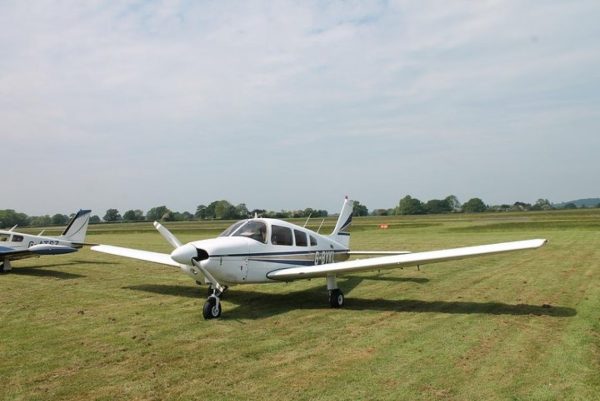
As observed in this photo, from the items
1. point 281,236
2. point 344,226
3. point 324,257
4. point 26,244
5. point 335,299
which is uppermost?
point 344,226

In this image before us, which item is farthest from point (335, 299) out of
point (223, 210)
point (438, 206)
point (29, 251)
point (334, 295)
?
point (438, 206)

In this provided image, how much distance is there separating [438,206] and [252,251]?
7548 inches

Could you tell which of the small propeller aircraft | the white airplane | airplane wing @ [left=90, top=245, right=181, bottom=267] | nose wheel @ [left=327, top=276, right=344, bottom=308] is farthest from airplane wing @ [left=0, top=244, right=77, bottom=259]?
nose wheel @ [left=327, top=276, right=344, bottom=308]

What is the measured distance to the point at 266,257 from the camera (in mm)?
11336

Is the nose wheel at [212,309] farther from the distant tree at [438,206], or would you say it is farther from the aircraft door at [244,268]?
the distant tree at [438,206]

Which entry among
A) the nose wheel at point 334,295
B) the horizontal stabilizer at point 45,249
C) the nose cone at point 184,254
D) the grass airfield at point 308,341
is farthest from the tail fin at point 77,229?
the nose wheel at point 334,295

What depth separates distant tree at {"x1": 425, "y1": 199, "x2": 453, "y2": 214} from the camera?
189000mm

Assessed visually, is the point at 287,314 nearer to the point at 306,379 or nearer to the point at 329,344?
the point at 329,344

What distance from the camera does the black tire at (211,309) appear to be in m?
9.79

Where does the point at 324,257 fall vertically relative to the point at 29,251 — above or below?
below

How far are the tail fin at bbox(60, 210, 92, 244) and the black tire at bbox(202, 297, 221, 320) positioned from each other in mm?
13892

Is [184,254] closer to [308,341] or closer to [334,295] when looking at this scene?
[308,341]

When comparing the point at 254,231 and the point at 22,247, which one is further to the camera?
the point at 22,247

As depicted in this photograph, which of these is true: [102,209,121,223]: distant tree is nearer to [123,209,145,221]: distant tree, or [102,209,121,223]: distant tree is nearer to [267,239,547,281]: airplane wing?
[123,209,145,221]: distant tree
